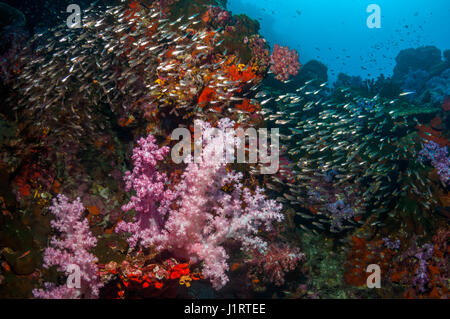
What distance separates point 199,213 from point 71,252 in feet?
7.56

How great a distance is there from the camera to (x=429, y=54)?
2227cm

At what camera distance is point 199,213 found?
425 cm

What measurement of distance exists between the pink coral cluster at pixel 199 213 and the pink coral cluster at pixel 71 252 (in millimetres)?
615

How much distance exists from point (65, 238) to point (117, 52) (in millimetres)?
4170

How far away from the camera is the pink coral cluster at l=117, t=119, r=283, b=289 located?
417cm

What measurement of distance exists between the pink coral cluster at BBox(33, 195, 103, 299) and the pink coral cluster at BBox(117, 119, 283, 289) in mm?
615

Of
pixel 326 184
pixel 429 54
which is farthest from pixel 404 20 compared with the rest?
pixel 326 184

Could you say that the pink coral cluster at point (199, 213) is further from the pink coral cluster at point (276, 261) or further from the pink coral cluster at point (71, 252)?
the pink coral cluster at point (276, 261)

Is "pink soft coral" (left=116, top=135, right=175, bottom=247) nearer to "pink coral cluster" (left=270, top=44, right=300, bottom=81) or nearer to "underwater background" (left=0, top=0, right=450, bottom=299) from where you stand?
"underwater background" (left=0, top=0, right=450, bottom=299)

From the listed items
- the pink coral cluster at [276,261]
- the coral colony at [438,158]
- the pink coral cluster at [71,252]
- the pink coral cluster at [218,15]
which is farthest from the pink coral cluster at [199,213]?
the pink coral cluster at [218,15]

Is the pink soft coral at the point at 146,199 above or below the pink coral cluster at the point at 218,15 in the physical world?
below

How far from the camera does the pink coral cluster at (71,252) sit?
379 centimetres

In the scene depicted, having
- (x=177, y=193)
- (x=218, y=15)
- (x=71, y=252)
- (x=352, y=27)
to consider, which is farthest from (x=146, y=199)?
(x=352, y=27)
